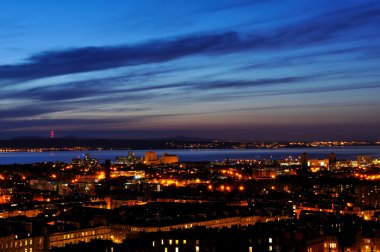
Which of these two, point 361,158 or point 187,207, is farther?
point 361,158

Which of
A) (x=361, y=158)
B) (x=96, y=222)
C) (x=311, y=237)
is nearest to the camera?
(x=311, y=237)

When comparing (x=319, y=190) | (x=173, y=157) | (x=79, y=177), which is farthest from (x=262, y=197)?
(x=173, y=157)

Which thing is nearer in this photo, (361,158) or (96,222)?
(96,222)

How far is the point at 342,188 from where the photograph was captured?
6228 cm

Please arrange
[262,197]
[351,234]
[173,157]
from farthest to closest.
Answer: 1. [173,157]
2. [262,197]
3. [351,234]

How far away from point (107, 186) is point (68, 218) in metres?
33.4

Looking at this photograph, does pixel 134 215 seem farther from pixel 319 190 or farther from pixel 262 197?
pixel 319 190

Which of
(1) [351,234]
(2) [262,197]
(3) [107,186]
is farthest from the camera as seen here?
(3) [107,186]

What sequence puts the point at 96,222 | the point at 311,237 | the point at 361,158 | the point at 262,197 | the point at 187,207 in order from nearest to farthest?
the point at 311,237
the point at 96,222
the point at 187,207
the point at 262,197
the point at 361,158

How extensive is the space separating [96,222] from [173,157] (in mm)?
127269

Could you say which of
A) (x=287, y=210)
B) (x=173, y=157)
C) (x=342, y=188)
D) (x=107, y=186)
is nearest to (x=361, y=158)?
(x=173, y=157)

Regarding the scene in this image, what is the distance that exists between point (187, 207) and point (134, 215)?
19.7 feet

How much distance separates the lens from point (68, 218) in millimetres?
31562

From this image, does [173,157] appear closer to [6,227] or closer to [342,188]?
[342,188]
